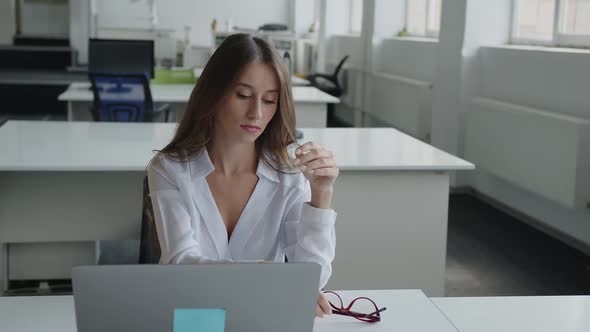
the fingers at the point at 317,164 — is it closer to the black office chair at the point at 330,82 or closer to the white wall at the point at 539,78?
the white wall at the point at 539,78

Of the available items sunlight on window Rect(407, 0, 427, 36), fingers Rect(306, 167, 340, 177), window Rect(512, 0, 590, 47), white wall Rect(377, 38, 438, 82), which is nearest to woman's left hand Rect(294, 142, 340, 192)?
fingers Rect(306, 167, 340, 177)

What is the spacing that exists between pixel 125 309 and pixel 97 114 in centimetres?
464

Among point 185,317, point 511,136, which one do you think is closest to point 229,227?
point 185,317

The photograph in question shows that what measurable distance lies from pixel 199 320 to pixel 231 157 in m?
0.87

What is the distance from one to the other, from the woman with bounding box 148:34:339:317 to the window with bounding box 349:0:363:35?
936 centimetres

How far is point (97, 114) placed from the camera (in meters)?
5.54

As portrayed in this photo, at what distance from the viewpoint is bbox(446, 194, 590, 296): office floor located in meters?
4.00

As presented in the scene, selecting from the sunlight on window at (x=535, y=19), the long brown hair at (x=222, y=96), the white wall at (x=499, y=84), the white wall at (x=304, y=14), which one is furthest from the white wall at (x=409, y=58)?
the long brown hair at (x=222, y=96)

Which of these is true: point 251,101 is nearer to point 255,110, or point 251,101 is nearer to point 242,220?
point 255,110

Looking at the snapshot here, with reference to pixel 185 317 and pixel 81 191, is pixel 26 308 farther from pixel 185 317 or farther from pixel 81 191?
pixel 81 191

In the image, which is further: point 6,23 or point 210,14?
point 210,14

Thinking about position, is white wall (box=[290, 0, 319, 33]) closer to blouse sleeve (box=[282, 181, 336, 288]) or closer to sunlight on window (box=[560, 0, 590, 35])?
sunlight on window (box=[560, 0, 590, 35])

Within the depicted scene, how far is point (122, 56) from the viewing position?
612 cm

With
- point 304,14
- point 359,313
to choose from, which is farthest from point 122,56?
point 304,14
